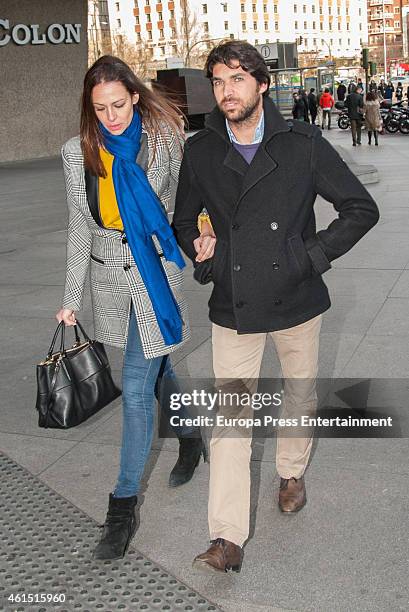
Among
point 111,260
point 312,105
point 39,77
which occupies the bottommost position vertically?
point 312,105

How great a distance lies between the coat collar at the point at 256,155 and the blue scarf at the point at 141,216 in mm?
380

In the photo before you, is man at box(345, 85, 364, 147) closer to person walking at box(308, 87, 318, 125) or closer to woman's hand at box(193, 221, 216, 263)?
person walking at box(308, 87, 318, 125)

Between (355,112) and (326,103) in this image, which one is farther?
(326,103)

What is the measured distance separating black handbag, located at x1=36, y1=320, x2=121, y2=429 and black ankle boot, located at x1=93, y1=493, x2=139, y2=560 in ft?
1.21

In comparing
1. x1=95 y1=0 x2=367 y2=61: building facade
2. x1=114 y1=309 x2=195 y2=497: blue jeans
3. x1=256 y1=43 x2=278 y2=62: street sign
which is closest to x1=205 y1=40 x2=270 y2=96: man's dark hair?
x1=114 y1=309 x2=195 y2=497: blue jeans

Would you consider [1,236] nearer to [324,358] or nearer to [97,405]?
[324,358]

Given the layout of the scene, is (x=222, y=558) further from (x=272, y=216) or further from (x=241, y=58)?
(x=241, y=58)

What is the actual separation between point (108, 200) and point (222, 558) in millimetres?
1433

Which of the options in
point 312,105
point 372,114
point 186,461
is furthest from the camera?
point 312,105

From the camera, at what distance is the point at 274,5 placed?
148250mm

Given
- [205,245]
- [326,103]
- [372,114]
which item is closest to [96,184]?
[205,245]

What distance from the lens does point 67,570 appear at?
3.39m

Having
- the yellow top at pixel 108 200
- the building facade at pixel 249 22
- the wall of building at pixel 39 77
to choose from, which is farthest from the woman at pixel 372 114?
the building facade at pixel 249 22

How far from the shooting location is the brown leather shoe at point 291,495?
371 cm
